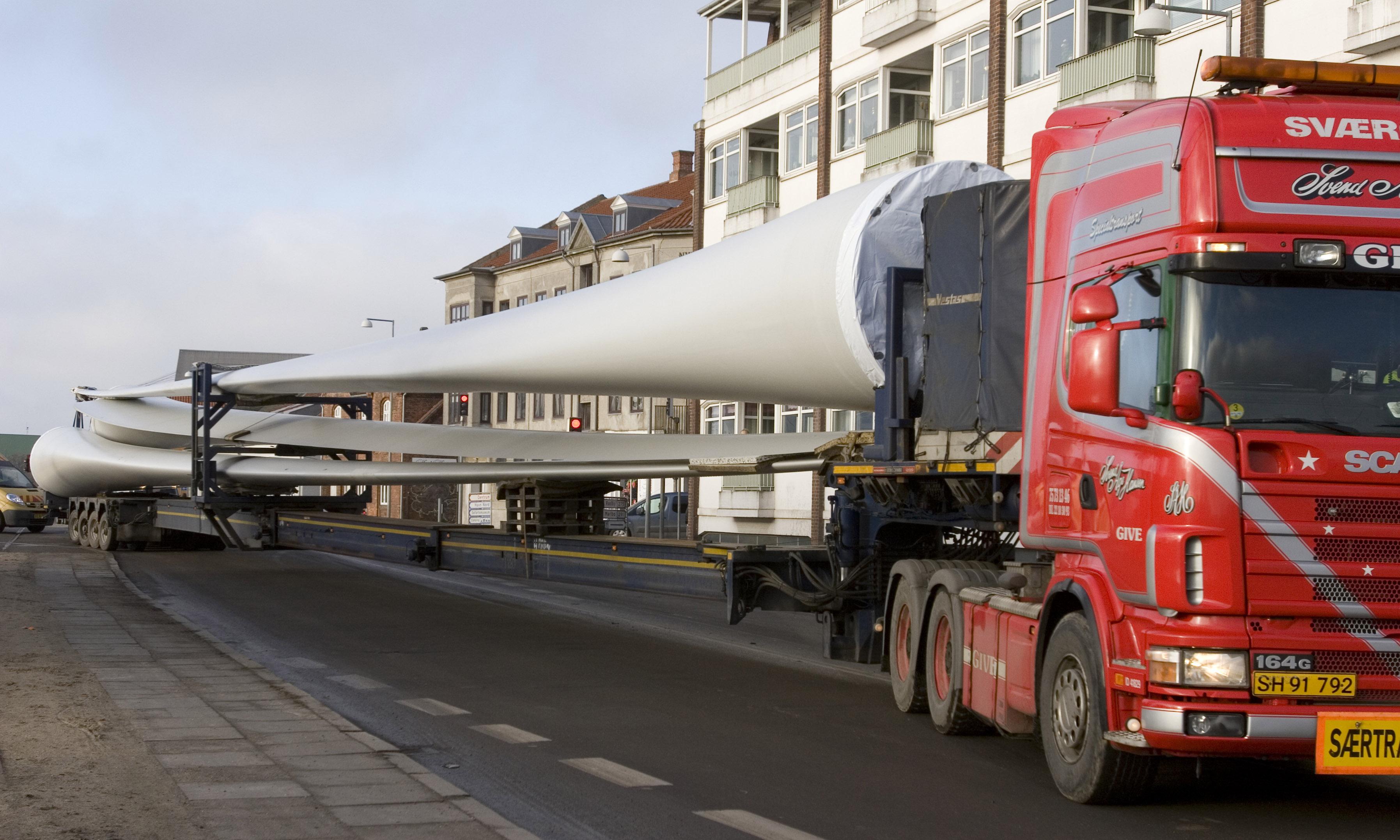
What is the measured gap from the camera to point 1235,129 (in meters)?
6.82

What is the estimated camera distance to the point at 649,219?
201ft

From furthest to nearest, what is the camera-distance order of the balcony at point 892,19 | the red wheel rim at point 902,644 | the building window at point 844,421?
the balcony at point 892,19
the building window at point 844,421
the red wheel rim at point 902,644

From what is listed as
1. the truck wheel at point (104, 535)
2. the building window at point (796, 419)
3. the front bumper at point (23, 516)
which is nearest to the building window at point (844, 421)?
the building window at point (796, 419)

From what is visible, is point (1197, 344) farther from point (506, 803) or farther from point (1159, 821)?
point (506, 803)

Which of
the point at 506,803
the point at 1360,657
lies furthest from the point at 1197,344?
the point at 506,803

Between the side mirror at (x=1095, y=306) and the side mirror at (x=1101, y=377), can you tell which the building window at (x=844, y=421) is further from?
the side mirror at (x=1101, y=377)

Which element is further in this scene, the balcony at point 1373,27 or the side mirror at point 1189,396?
the balcony at point 1373,27

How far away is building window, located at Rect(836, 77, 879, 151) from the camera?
3192cm

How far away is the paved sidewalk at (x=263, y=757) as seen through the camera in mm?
6578

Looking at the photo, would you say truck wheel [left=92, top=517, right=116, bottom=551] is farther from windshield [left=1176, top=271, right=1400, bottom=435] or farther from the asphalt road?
windshield [left=1176, top=271, right=1400, bottom=435]

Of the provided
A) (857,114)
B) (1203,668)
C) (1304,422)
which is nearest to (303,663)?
(1203,668)

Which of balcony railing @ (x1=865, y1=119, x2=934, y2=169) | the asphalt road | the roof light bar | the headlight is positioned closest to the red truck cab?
the headlight

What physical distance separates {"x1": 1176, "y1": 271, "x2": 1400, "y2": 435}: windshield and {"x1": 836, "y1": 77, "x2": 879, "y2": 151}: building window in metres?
25.7

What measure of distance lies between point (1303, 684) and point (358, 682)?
25.7 feet
